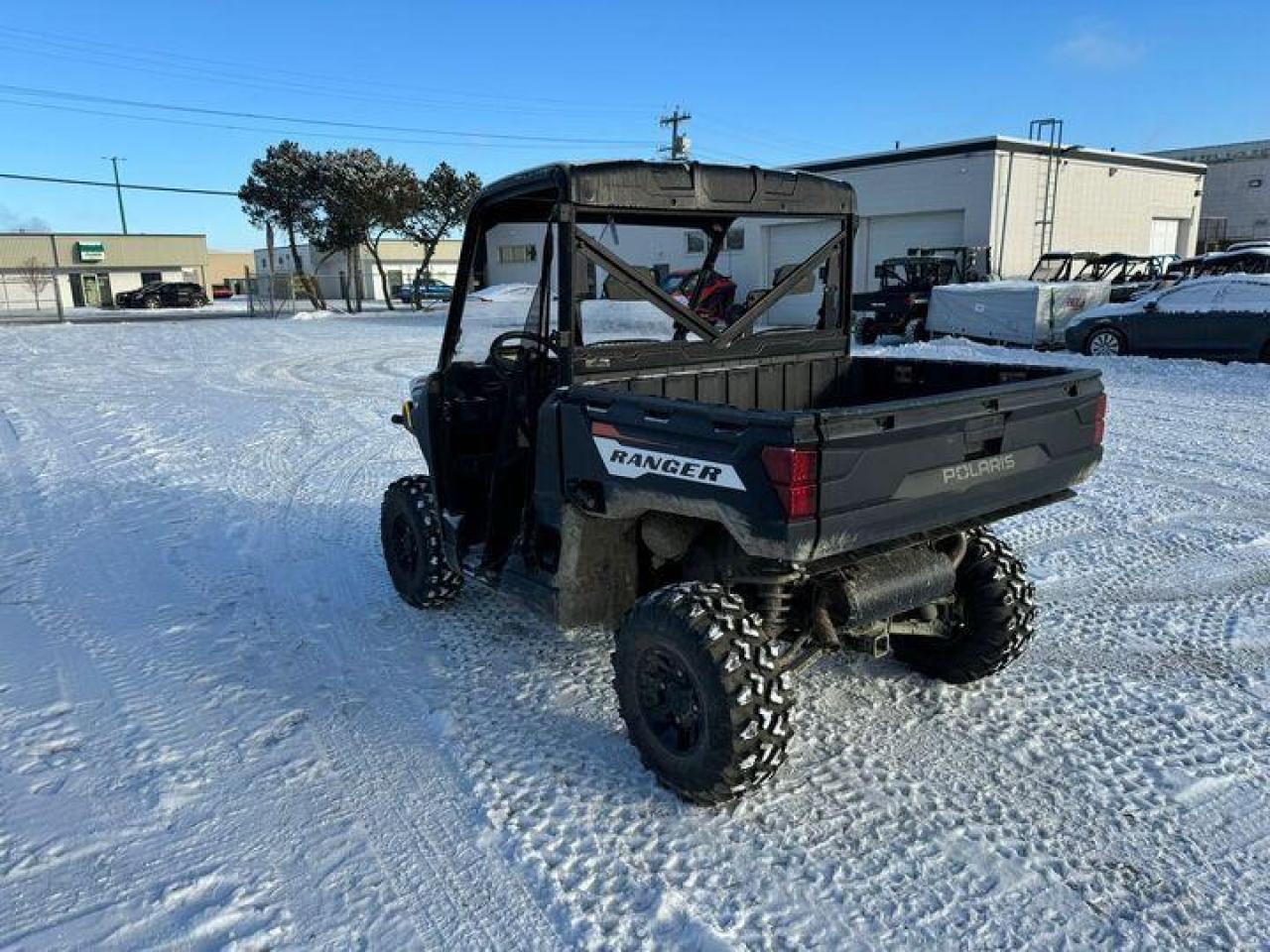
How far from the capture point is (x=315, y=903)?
2615 millimetres

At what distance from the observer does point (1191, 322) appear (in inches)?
524

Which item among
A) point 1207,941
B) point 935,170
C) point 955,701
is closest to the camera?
point 1207,941

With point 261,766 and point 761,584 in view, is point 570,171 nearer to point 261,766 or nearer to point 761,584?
point 761,584

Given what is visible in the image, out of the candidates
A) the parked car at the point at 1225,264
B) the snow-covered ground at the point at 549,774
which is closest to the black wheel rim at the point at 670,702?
the snow-covered ground at the point at 549,774

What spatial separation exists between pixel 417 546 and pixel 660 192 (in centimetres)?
220

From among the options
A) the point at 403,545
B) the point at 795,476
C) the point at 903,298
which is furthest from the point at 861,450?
the point at 903,298

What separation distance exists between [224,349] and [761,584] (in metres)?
19.5

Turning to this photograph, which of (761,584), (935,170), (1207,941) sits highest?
(935,170)

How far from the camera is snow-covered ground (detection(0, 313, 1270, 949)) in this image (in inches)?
102

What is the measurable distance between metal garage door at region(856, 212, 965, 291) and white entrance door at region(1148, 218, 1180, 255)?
1001 cm

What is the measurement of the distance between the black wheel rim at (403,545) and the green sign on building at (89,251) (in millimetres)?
59483

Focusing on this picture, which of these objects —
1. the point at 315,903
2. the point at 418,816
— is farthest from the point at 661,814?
the point at 315,903

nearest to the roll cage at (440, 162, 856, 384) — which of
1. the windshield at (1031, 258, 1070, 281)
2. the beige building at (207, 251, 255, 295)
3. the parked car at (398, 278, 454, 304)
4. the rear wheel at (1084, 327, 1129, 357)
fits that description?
the rear wheel at (1084, 327, 1129, 357)

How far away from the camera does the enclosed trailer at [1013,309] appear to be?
15.8 metres
